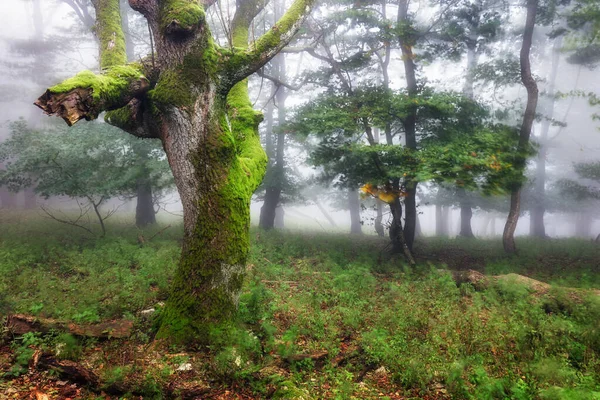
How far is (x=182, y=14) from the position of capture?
4277mm

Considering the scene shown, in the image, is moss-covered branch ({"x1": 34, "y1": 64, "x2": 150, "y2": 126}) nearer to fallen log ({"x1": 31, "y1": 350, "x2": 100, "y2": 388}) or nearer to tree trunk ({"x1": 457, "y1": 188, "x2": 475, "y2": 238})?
fallen log ({"x1": 31, "y1": 350, "x2": 100, "y2": 388})

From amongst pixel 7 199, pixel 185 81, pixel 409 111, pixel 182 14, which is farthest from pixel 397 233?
pixel 7 199

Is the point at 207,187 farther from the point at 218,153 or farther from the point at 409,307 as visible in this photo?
the point at 409,307

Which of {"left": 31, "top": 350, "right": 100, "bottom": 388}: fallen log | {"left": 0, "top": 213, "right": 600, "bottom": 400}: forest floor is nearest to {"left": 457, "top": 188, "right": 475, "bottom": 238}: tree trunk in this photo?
{"left": 0, "top": 213, "right": 600, "bottom": 400}: forest floor

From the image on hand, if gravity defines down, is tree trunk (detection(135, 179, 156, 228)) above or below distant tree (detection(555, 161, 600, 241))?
below

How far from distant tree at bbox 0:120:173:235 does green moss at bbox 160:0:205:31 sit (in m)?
7.71

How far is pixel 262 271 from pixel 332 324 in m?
3.28

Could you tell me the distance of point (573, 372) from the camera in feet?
12.1

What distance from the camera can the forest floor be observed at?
11.8 feet

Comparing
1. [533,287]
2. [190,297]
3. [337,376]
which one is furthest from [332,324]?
[533,287]

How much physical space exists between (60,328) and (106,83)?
321 cm

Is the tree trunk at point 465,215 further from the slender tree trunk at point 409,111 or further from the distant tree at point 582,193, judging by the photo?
the slender tree trunk at point 409,111

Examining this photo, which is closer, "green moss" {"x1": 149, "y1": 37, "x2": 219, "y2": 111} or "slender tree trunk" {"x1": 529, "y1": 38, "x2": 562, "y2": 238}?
"green moss" {"x1": 149, "y1": 37, "x2": 219, "y2": 111}

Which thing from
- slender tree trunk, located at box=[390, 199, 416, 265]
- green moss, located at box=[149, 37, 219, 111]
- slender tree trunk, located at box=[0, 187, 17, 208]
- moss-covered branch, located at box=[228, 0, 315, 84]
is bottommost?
slender tree trunk, located at box=[390, 199, 416, 265]
